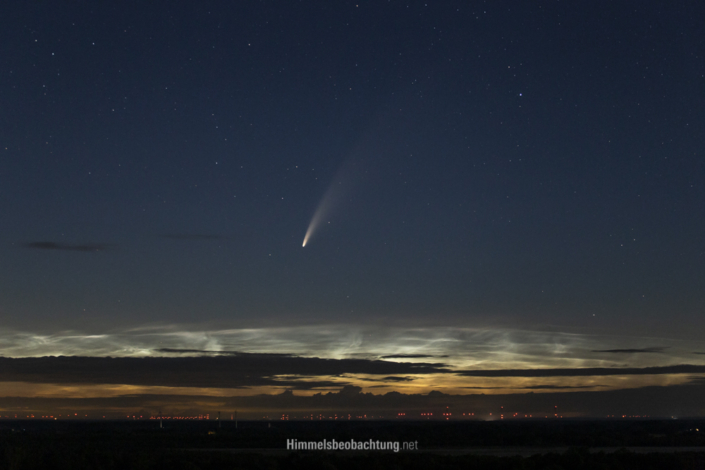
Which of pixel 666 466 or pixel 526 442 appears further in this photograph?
pixel 526 442

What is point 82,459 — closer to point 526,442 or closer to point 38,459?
point 38,459

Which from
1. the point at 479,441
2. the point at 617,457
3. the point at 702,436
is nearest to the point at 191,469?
the point at 617,457

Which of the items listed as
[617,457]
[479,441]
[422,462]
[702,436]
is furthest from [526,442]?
[422,462]

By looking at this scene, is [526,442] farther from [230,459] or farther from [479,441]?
[230,459]

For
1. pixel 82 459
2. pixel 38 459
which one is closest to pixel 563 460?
pixel 82 459

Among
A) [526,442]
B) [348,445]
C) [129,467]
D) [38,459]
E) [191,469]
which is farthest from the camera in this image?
[526,442]

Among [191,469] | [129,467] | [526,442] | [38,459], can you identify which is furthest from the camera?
[526,442]

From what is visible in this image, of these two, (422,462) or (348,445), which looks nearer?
(422,462)

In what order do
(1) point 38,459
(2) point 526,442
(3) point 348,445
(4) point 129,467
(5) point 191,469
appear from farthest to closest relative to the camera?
(2) point 526,442 < (3) point 348,445 < (1) point 38,459 < (4) point 129,467 < (5) point 191,469

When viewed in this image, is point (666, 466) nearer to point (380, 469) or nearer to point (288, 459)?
point (380, 469)
